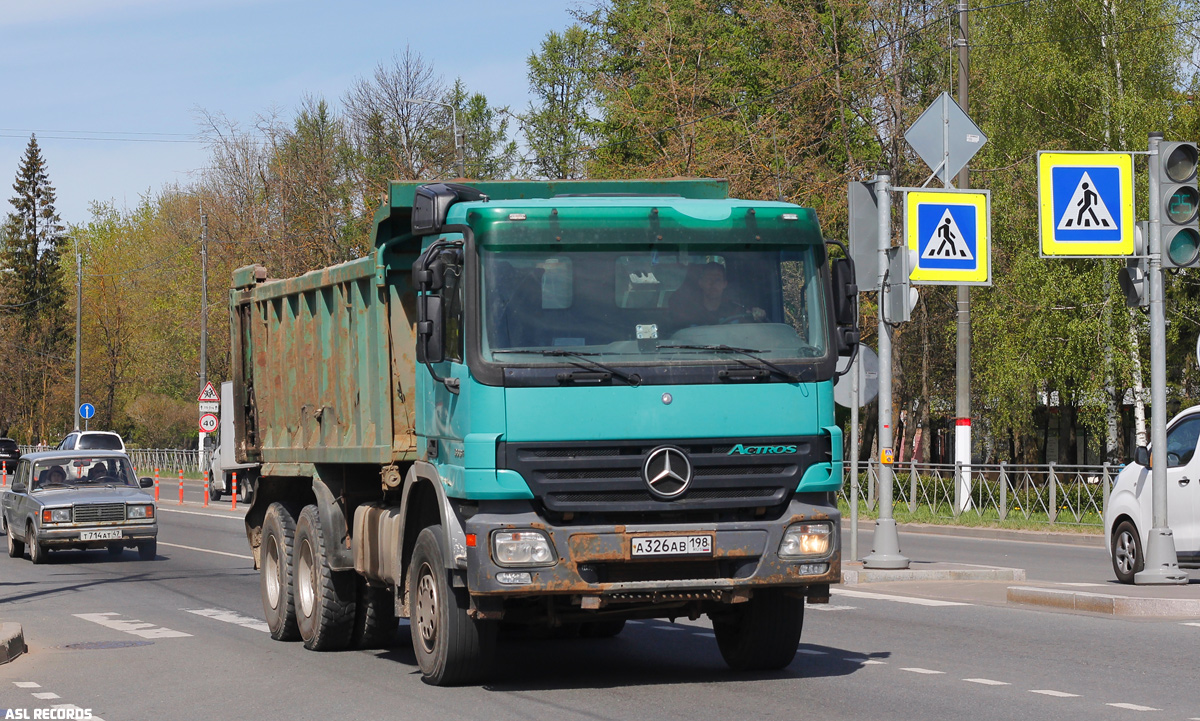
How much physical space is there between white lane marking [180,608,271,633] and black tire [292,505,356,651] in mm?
1273

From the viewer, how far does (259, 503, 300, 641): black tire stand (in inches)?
482

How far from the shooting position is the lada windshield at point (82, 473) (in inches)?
921

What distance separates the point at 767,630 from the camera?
988cm

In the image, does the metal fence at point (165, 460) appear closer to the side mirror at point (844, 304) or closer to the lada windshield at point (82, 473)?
the lada windshield at point (82, 473)

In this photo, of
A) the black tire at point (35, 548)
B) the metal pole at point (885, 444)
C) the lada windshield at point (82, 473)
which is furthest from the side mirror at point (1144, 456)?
the black tire at point (35, 548)

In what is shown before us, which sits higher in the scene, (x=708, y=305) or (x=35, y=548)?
(x=708, y=305)

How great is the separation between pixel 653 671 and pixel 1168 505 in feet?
26.1

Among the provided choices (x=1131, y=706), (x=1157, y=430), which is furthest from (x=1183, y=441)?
(x=1131, y=706)

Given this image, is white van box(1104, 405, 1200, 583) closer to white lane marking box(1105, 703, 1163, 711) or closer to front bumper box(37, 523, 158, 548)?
white lane marking box(1105, 703, 1163, 711)

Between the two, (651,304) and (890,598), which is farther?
(890,598)

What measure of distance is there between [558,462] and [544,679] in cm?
191

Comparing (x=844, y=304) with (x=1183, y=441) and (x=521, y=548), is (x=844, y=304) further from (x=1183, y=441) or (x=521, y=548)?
(x=1183, y=441)

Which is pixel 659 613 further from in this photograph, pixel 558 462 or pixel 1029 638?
pixel 1029 638

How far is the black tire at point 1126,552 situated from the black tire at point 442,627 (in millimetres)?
8955
